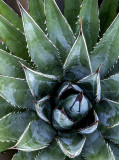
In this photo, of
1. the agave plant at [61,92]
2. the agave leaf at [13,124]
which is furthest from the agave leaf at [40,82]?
the agave leaf at [13,124]

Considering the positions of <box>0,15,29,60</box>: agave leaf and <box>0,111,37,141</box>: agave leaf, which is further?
<box>0,15,29,60</box>: agave leaf

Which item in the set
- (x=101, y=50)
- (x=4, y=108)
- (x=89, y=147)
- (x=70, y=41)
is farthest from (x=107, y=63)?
(x=4, y=108)

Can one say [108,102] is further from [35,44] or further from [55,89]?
[35,44]

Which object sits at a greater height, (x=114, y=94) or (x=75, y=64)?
(x=75, y=64)

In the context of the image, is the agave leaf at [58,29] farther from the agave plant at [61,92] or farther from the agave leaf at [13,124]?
the agave leaf at [13,124]

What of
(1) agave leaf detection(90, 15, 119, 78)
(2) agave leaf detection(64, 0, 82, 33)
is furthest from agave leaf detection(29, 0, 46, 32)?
(1) agave leaf detection(90, 15, 119, 78)

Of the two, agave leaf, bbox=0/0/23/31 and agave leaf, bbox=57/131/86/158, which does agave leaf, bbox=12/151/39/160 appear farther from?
→ agave leaf, bbox=0/0/23/31

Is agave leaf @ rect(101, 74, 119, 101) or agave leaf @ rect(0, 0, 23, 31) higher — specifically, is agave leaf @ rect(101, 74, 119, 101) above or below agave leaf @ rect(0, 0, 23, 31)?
below
